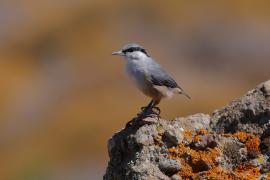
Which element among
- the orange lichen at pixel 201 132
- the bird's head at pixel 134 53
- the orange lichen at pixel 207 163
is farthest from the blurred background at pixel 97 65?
the orange lichen at pixel 207 163

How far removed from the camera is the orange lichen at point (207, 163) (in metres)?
7.55

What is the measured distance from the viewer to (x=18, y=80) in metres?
35.5

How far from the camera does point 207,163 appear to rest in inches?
304

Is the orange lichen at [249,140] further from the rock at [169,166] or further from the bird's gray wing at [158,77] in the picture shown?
the bird's gray wing at [158,77]

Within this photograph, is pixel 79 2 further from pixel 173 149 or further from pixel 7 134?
pixel 173 149

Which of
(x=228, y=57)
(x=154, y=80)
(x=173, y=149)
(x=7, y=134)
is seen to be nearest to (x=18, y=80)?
(x=7, y=134)

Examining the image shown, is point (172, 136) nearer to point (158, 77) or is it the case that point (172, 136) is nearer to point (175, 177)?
point (175, 177)

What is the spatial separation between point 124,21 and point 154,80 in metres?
30.0

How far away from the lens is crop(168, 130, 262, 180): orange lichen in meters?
7.55

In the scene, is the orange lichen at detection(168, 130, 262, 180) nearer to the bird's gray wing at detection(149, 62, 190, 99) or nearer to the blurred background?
the bird's gray wing at detection(149, 62, 190, 99)

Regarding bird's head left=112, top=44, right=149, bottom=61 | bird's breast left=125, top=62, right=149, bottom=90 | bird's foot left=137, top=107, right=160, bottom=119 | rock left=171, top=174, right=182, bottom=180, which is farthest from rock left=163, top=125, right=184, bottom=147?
bird's head left=112, top=44, right=149, bottom=61

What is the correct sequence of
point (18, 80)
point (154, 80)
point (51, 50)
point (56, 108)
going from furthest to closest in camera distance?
point (51, 50) < point (18, 80) < point (56, 108) < point (154, 80)

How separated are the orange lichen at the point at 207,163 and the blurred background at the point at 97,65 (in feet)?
50.2

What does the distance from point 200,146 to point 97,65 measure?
27726 millimetres
